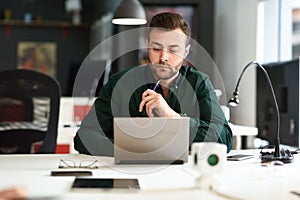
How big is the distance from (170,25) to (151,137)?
0.59 m

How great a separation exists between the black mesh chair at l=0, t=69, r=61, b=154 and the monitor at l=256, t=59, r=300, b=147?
1.42 metres

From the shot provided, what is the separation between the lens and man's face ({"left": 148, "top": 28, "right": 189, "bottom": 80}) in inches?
83.3

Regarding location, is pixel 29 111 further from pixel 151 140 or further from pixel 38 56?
pixel 38 56

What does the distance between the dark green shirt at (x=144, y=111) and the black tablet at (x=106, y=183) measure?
0.53 metres

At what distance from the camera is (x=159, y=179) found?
1538 mm

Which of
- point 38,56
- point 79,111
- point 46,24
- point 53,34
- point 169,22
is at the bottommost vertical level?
point 79,111

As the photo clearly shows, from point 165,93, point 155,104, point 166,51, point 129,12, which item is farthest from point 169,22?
point 129,12

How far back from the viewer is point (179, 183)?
1.48 metres

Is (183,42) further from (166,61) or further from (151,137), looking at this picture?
(151,137)

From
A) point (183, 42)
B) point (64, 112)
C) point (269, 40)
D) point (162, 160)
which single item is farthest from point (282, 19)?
point (162, 160)

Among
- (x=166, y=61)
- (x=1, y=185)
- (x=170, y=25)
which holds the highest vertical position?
(x=170, y=25)

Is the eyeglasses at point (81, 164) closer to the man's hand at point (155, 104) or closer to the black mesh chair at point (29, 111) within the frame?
the man's hand at point (155, 104)

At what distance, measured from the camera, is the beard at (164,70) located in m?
2.14

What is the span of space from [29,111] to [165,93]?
1.06 metres
